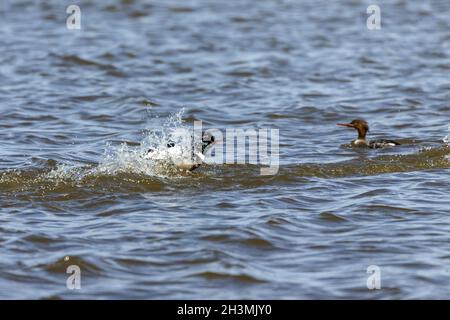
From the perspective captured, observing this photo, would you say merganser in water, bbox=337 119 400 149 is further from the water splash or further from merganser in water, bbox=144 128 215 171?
merganser in water, bbox=144 128 215 171

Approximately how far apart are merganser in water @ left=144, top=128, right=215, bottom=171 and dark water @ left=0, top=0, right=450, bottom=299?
5.1 inches

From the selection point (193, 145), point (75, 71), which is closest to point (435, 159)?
point (193, 145)

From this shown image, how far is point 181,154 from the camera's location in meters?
9.88

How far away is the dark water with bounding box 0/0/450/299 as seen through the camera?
6.99 metres

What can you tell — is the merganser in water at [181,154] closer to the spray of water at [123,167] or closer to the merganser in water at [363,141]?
the spray of water at [123,167]

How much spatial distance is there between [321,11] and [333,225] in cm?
1517

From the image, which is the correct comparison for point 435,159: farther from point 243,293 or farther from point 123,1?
point 123,1

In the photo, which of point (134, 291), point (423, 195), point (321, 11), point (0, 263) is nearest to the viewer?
point (134, 291)

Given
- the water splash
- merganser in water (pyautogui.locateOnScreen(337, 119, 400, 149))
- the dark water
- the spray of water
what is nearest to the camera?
the dark water

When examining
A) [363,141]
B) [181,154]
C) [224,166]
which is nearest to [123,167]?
[181,154]

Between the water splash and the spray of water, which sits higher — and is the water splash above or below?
above

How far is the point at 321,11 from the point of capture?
22.7 meters

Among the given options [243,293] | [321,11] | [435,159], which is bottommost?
[243,293]

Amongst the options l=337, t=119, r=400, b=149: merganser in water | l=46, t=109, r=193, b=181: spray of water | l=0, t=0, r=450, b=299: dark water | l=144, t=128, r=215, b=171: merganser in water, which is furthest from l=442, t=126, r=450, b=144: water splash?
l=46, t=109, r=193, b=181: spray of water
